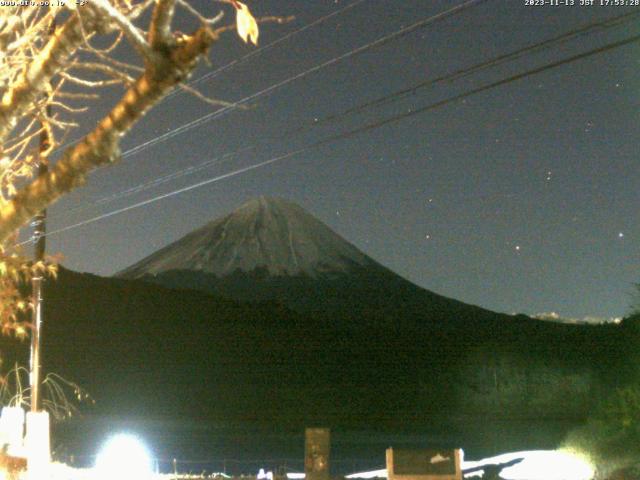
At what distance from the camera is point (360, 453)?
48031mm

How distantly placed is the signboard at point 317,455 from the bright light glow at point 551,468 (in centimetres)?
448

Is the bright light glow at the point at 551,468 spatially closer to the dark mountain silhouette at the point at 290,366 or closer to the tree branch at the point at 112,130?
the tree branch at the point at 112,130

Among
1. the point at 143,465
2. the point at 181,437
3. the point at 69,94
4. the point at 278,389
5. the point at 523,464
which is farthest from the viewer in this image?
the point at 278,389

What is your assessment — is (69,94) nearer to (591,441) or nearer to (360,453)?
(591,441)

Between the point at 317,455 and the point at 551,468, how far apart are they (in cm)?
701

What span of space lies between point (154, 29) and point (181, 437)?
57.0 metres

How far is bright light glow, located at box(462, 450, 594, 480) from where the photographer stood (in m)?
18.0

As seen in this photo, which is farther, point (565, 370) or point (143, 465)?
point (565, 370)

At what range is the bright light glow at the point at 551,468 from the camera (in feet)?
59.0

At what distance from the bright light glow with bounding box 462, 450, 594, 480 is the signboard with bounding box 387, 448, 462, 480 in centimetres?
483

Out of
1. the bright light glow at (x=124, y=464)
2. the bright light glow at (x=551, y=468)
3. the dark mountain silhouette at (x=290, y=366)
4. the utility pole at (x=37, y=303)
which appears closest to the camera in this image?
the utility pole at (x=37, y=303)

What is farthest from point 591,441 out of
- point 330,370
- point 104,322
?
point 104,322

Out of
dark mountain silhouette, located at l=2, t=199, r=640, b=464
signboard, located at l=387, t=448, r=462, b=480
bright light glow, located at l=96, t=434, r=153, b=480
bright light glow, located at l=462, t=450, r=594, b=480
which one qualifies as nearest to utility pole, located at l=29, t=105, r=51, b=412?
bright light glow, located at l=96, t=434, r=153, b=480

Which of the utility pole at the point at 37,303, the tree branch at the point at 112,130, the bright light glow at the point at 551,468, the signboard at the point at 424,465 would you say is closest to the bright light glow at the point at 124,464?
the utility pole at the point at 37,303
